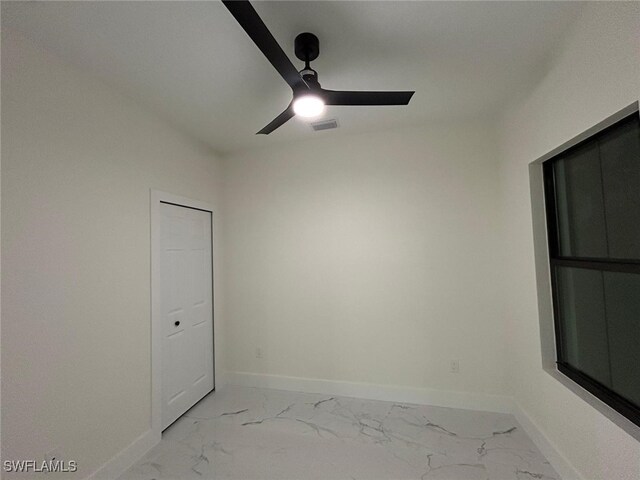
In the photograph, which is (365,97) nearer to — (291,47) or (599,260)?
(291,47)

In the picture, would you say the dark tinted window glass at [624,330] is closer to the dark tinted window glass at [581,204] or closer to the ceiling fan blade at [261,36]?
the dark tinted window glass at [581,204]

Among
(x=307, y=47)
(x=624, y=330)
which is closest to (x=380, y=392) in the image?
(x=624, y=330)

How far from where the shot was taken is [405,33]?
1568 mm

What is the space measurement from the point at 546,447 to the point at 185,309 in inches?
122

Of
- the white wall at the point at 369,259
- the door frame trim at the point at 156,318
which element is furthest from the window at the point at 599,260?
the door frame trim at the point at 156,318

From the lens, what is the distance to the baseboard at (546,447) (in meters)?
1.73

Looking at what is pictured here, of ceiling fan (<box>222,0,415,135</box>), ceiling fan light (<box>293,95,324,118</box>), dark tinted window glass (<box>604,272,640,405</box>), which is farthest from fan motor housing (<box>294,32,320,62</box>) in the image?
dark tinted window glass (<box>604,272,640,405</box>)

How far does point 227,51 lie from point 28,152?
48.9 inches

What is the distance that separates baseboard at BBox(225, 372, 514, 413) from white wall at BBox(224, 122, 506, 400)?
6 centimetres

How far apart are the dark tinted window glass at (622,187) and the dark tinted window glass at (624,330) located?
6.0 inches

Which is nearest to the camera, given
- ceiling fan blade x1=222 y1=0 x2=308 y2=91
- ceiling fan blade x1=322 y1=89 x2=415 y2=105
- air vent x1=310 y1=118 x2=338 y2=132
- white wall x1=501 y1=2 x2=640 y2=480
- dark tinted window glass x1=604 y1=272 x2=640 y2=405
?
ceiling fan blade x1=222 y1=0 x2=308 y2=91

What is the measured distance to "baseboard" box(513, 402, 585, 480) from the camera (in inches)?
68.3

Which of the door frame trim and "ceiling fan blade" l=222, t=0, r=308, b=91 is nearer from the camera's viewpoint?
"ceiling fan blade" l=222, t=0, r=308, b=91

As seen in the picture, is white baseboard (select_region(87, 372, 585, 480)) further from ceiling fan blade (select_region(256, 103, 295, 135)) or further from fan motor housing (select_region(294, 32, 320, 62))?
fan motor housing (select_region(294, 32, 320, 62))
